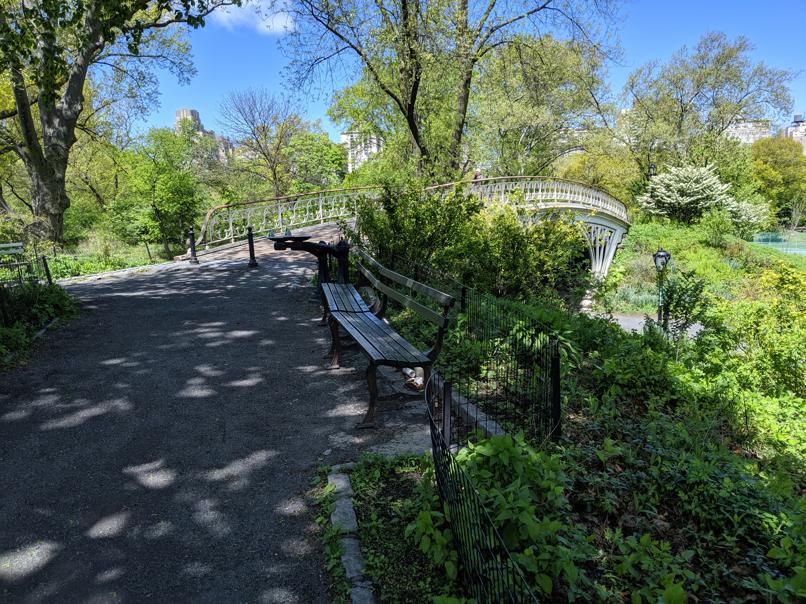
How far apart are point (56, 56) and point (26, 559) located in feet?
33.6

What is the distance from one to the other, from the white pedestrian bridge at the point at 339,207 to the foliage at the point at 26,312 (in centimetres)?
728

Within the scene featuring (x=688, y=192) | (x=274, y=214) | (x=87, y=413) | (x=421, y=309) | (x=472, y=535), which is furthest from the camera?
(x=688, y=192)

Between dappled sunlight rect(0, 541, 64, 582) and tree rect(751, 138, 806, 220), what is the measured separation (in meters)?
68.4

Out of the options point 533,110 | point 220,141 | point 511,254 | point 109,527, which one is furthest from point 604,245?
point 220,141

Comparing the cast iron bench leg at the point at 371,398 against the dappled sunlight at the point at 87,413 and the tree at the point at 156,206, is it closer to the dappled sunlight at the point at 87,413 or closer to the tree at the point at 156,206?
the dappled sunlight at the point at 87,413

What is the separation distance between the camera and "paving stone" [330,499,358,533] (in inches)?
121

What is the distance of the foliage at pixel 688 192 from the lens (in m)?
33.4

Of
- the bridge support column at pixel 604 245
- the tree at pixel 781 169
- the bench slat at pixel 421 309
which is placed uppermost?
the tree at pixel 781 169

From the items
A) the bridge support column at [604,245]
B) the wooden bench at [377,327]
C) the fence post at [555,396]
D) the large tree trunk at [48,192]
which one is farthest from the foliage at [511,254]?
the bridge support column at [604,245]

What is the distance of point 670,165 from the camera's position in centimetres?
3697

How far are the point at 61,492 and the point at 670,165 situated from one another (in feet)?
137

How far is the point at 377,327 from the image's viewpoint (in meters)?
5.36

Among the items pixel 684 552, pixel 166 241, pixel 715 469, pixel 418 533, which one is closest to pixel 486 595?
pixel 418 533

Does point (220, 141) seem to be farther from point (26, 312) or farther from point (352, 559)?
point (352, 559)
